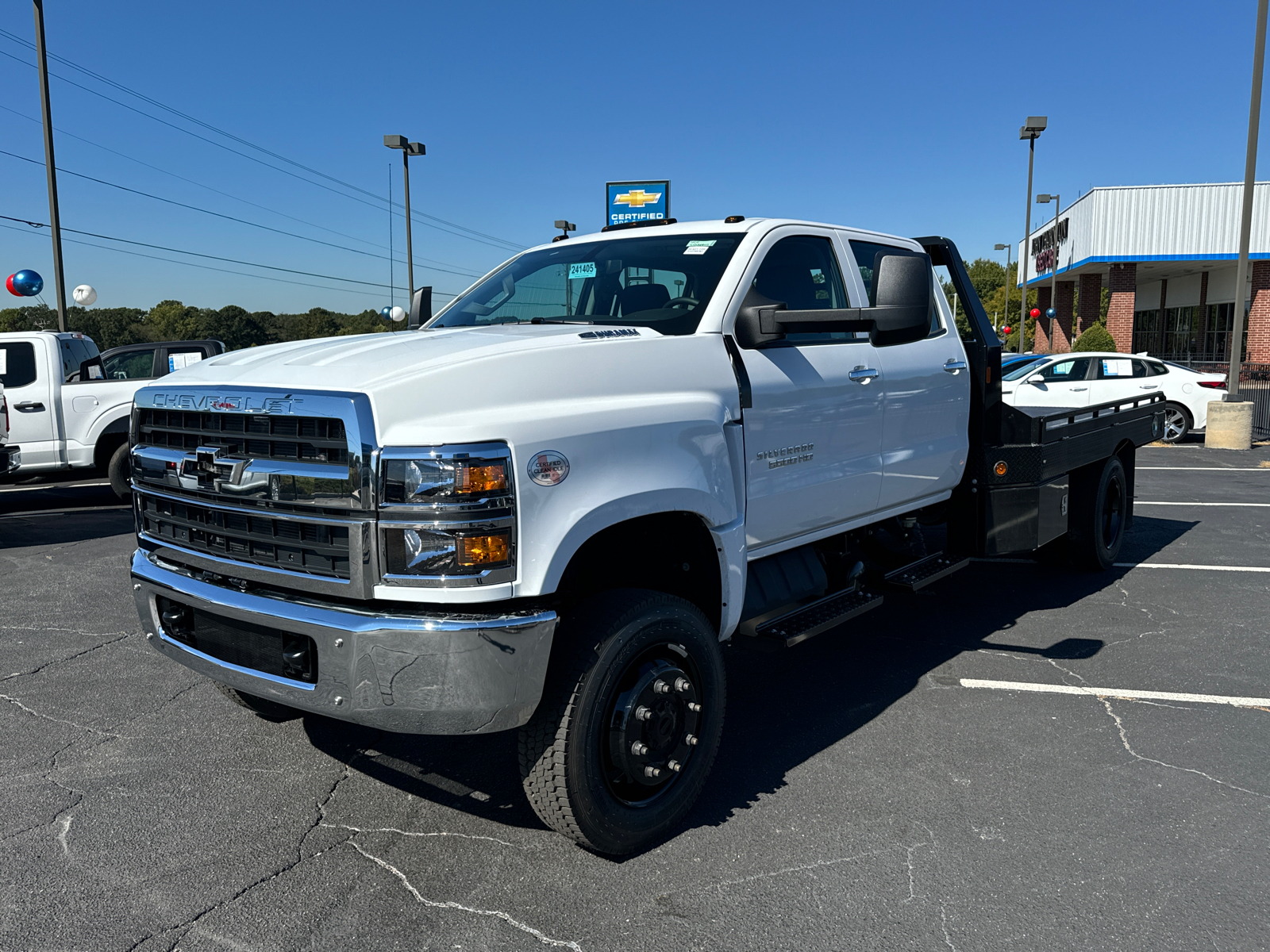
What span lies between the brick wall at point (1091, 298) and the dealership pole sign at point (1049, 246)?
65.3 inches

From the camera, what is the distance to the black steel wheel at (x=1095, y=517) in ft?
22.5

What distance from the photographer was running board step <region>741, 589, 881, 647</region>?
3.92m

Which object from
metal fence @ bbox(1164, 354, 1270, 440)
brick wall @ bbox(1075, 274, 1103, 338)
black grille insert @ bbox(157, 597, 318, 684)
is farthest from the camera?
brick wall @ bbox(1075, 274, 1103, 338)

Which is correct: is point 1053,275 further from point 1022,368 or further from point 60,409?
point 60,409

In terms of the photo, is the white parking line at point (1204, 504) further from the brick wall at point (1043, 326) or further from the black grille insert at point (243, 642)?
the brick wall at point (1043, 326)

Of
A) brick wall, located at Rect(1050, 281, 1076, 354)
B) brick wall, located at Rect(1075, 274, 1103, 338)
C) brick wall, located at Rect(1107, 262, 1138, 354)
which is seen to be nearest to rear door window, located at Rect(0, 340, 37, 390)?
brick wall, located at Rect(1107, 262, 1138, 354)

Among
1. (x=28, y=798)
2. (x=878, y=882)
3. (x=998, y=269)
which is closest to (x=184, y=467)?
(x=28, y=798)

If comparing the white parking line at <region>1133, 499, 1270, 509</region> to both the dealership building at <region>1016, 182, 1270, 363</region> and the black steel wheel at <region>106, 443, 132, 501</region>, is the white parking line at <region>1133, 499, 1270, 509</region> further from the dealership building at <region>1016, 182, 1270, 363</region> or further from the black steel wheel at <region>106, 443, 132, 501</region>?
the dealership building at <region>1016, 182, 1270, 363</region>

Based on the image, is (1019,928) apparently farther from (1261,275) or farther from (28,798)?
(1261,275)

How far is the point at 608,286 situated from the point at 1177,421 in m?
15.5

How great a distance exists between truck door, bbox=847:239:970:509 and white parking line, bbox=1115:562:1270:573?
2785 mm

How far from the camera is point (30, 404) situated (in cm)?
1101

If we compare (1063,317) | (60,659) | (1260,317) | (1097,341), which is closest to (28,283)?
(60,659)

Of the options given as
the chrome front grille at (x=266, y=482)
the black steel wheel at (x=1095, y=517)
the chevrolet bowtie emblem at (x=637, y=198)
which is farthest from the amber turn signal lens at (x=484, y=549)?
the chevrolet bowtie emblem at (x=637, y=198)
